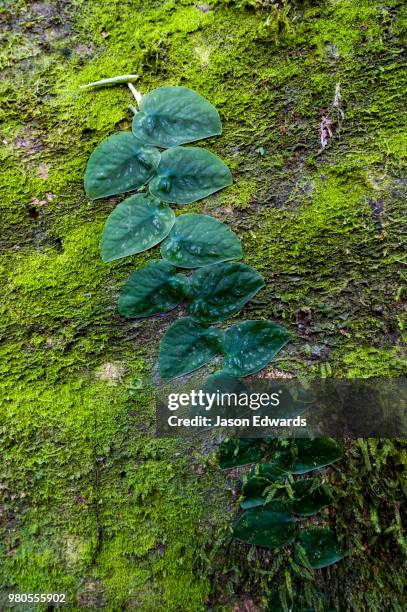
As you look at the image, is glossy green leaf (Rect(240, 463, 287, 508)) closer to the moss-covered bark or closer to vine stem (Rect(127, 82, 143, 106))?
the moss-covered bark

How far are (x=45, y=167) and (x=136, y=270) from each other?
459 millimetres

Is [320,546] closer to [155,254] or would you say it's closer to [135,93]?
[155,254]

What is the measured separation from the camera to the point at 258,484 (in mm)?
1216

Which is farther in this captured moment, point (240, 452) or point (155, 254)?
point (155, 254)

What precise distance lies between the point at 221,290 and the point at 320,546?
2.45 ft

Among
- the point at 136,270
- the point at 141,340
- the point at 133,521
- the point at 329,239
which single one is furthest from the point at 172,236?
the point at 133,521

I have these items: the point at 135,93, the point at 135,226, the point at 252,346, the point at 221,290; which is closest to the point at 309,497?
the point at 252,346

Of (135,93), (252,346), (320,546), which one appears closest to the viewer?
(320,546)

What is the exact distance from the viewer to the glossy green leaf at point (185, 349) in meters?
1.29

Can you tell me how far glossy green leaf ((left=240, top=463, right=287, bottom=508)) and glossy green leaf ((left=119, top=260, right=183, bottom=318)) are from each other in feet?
1.76

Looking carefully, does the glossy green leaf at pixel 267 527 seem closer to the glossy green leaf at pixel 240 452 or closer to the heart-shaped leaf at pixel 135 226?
the glossy green leaf at pixel 240 452

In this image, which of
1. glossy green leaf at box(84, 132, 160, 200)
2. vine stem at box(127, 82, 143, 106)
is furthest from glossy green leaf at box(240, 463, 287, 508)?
vine stem at box(127, 82, 143, 106)

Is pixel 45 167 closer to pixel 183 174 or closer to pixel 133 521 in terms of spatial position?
pixel 183 174

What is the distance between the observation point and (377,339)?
49.1 inches
